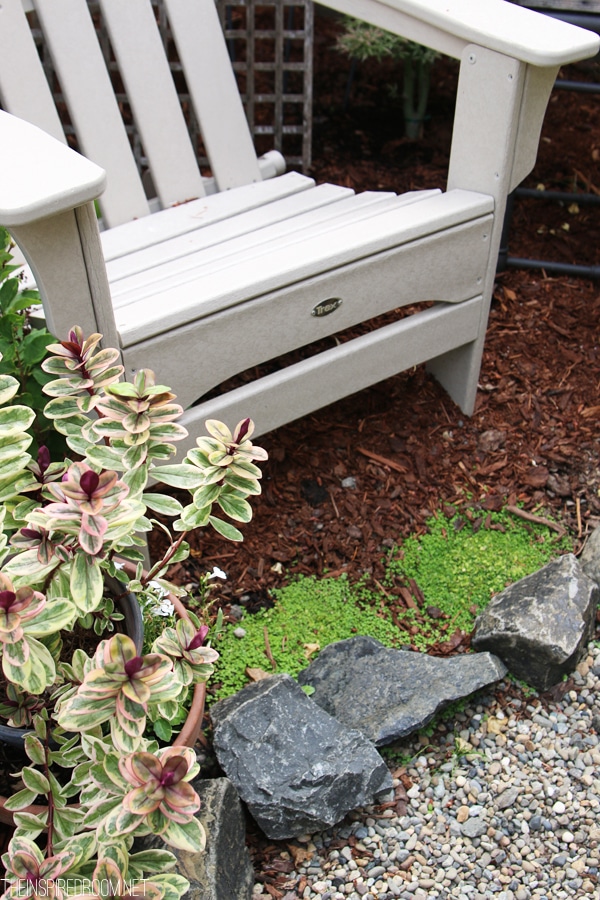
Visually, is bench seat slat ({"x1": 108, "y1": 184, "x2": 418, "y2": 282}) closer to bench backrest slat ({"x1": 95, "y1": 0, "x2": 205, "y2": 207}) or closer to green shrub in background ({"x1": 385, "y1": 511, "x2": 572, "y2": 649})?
bench backrest slat ({"x1": 95, "y1": 0, "x2": 205, "y2": 207})

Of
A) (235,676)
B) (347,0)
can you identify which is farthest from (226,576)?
(347,0)

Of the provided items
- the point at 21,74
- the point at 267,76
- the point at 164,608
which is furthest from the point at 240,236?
the point at 267,76

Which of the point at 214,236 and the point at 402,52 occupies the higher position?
the point at 214,236

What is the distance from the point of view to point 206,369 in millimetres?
1724

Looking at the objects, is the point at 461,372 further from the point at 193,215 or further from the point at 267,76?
the point at 267,76

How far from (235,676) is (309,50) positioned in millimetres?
2079

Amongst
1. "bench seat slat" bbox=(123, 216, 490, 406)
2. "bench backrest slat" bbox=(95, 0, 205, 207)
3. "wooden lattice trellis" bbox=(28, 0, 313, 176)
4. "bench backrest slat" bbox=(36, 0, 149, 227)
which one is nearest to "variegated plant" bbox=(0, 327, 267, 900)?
"bench seat slat" bbox=(123, 216, 490, 406)

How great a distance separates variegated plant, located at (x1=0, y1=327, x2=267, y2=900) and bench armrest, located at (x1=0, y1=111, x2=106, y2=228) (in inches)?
7.3

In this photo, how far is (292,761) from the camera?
154 cm

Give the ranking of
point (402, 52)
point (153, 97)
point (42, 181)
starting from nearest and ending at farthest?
point (42, 181) → point (153, 97) → point (402, 52)

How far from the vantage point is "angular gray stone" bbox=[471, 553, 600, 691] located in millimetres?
1785

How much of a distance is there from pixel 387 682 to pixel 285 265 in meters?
0.85

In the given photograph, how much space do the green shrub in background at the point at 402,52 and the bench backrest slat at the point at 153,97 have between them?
0.92 m

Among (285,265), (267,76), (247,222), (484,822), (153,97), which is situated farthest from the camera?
(267,76)
